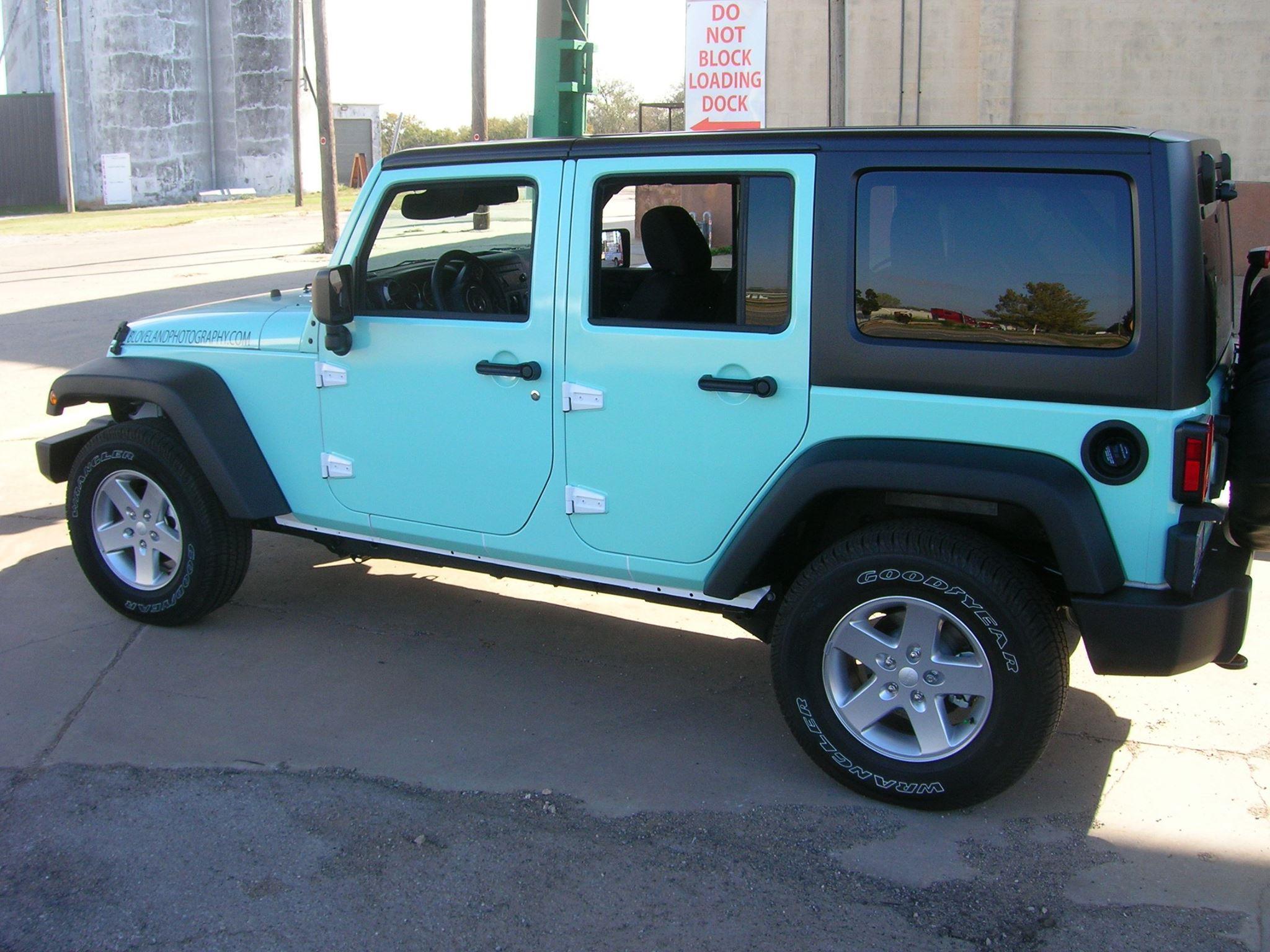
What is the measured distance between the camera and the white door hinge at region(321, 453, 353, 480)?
452cm

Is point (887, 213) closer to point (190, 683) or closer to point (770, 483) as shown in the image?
point (770, 483)

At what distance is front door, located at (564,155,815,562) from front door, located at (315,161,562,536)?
0.16 m

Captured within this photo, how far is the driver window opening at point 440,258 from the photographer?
434cm

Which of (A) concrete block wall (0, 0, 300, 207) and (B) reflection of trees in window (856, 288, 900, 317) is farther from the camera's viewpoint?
(A) concrete block wall (0, 0, 300, 207)

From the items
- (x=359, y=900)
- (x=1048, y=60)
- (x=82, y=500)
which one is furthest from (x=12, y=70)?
(x=359, y=900)

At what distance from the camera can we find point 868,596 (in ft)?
11.6

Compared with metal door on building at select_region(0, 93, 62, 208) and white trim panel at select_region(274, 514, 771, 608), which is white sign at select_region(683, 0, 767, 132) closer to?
white trim panel at select_region(274, 514, 771, 608)

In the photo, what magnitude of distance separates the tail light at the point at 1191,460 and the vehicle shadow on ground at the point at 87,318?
819cm

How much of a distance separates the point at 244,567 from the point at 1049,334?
326 cm

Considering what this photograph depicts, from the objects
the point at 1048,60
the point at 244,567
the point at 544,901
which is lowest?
the point at 544,901

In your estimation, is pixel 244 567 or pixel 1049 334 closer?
pixel 1049 334

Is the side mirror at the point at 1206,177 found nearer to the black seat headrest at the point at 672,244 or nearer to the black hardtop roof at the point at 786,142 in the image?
the black hardtop roof at the point at 786,142

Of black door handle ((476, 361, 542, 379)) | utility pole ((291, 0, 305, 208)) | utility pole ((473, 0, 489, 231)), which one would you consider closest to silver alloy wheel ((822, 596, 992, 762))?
black door handle ((476, 361, 542, 379))

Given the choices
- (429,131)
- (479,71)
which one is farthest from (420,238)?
(429,131)
